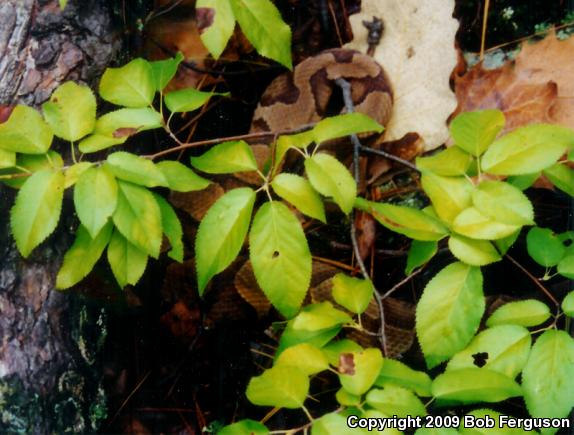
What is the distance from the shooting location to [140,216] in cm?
163

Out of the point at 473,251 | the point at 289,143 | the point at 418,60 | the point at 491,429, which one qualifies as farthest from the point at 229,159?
the point at 418,60

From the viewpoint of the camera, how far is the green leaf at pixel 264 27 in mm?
1716

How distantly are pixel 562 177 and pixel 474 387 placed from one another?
75 centimetres

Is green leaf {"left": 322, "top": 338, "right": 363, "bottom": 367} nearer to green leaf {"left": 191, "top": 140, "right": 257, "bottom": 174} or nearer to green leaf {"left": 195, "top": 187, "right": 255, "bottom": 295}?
green leaf {"left": 195, "top": 187, "right": 255, "bottom": 295}

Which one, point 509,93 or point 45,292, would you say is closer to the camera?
point 45,292

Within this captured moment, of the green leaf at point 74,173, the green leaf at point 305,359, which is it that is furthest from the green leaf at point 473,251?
the green leaf at point 74,173

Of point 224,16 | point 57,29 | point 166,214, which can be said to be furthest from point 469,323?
point 57,29

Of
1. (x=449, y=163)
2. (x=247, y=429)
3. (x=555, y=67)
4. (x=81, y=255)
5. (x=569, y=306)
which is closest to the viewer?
(x=247, y=429)

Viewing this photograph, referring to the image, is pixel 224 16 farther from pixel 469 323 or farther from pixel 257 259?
pixel 469 323

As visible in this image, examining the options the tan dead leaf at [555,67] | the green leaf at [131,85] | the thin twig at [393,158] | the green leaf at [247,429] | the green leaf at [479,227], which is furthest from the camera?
the tan dead leaf at [555,67]

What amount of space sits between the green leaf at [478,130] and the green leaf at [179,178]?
0.76 metres

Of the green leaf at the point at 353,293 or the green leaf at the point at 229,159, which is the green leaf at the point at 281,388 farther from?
the green leaf at the point at 229,159

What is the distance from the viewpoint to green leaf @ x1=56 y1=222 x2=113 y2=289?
175 centimetres

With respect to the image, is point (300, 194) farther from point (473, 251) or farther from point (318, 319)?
point (473, 251)
